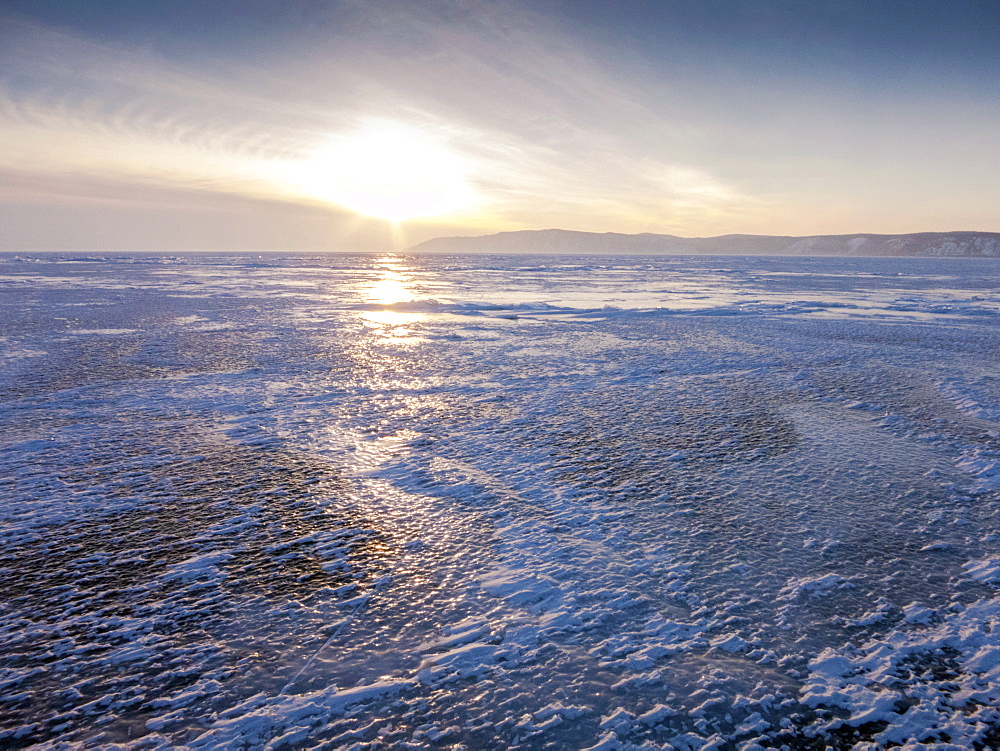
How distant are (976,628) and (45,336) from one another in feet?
53.4

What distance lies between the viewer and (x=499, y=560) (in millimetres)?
3939

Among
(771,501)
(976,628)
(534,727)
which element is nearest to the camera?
(534,727)

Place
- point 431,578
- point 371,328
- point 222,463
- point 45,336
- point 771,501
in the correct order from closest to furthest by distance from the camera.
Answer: point 431,578, point 771,501, point 222,463, point 45,336, point 371,328

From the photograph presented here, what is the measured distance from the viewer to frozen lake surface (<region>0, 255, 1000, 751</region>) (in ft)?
8.79

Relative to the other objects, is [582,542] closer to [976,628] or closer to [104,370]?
[976,628]

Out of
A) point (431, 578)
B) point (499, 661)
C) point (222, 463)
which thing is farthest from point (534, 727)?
point (222, 463)

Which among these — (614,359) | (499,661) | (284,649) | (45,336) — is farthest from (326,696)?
(45,336)

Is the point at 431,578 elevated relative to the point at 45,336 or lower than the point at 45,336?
lower

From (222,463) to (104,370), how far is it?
5415 mm

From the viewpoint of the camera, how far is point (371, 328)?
14.8 metres

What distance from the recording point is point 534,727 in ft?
8.52

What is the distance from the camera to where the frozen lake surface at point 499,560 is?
8.79ft

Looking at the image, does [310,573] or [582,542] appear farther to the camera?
[582,542]

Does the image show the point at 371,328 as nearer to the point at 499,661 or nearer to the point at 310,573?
the point at 310,573
